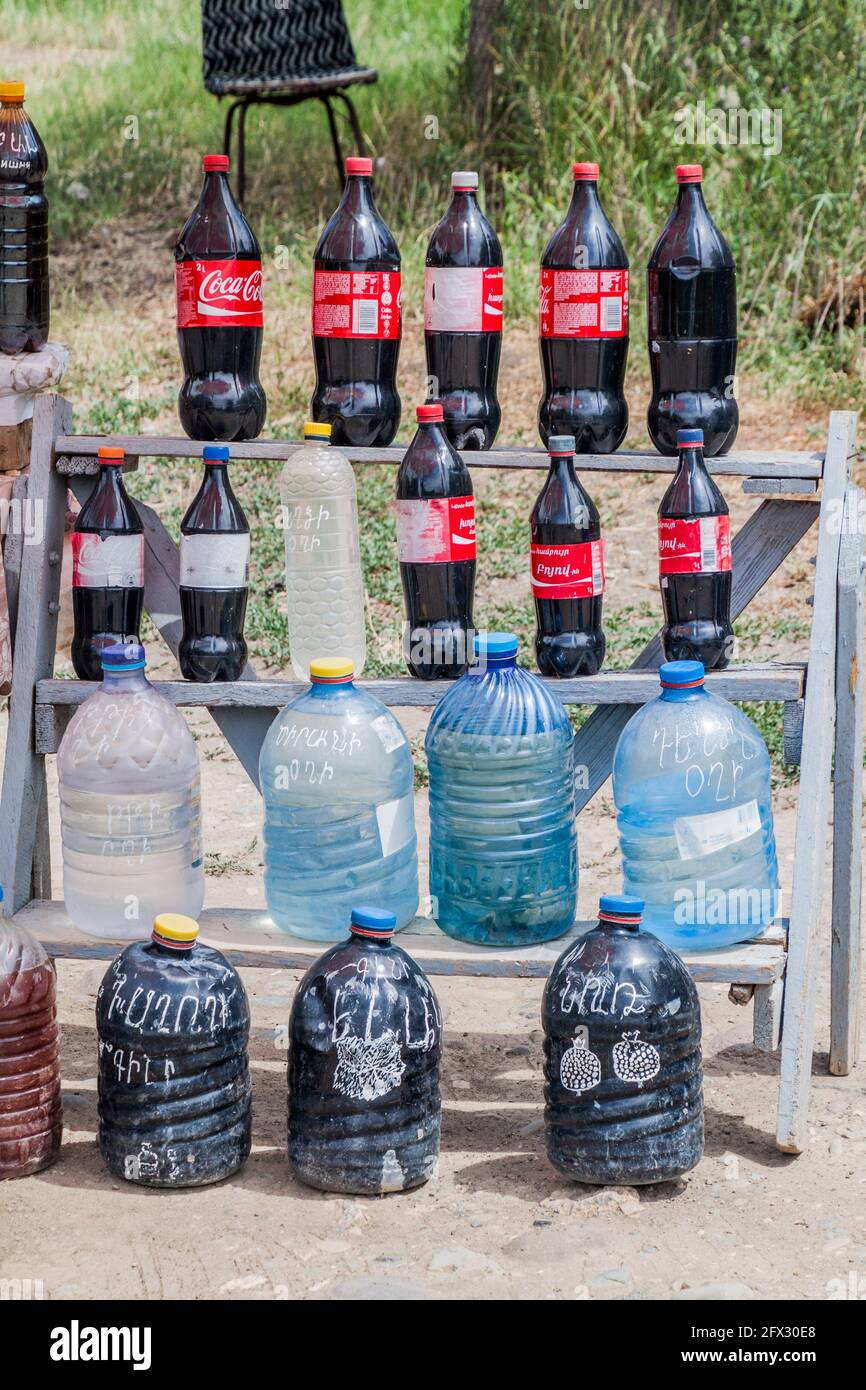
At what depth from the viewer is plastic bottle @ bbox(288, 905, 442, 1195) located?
3.45m

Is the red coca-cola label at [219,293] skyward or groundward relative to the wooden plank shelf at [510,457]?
skyward

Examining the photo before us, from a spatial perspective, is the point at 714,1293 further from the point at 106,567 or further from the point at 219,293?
the point at 219,293

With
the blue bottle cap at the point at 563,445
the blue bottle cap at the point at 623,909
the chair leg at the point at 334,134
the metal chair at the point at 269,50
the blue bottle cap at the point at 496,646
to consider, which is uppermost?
the metal chair at the point at 269,50

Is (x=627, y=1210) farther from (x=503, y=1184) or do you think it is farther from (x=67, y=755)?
(x=67, y=755)

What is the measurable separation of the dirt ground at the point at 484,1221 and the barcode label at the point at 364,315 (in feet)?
5.84

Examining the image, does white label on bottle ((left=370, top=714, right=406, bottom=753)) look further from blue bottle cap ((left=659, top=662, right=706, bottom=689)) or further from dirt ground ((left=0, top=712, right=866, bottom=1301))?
dirt ground ((left=0, top=712, right=866, bottom=1301))

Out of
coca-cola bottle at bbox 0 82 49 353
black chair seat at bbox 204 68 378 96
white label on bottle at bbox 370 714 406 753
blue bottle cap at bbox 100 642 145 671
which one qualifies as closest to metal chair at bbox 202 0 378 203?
black chair seat at bbox 204 68 378 96

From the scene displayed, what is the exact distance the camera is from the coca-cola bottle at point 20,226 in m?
4.42

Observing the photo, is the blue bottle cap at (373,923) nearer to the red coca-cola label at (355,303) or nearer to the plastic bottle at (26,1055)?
the plastic bottle at (26,1055)

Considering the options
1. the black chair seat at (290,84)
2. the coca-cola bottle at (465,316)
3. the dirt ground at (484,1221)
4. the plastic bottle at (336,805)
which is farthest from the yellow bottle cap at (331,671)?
the black chair seat at (290,84)

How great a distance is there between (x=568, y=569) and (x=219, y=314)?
1.03 meters

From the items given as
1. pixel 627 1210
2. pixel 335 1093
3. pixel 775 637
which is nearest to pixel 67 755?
pixel 335 1093

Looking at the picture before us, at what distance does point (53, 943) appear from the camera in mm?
3846

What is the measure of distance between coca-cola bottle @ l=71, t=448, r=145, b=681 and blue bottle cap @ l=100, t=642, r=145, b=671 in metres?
0.28
